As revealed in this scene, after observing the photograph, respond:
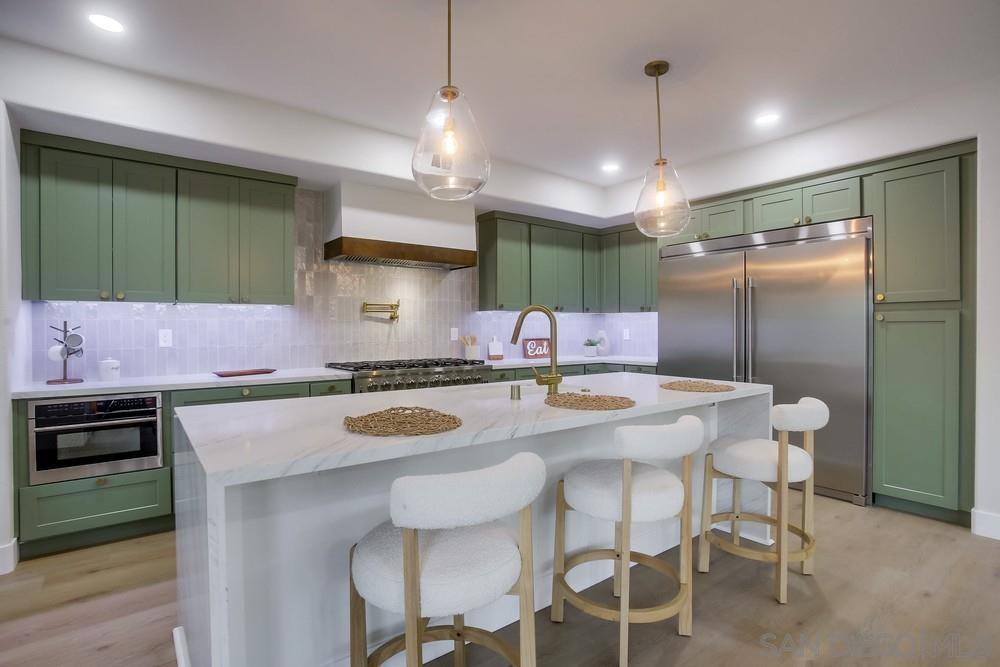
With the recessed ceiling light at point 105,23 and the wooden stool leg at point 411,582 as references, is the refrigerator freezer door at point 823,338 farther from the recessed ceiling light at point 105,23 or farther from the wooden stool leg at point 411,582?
the recessed ceiling light at point 105,23

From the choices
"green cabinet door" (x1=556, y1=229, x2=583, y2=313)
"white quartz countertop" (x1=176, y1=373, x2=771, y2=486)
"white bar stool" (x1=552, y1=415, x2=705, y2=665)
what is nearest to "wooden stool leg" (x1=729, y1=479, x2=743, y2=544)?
"white quartz countertop" (x1=176, y1=373, x2=771, y2=486)

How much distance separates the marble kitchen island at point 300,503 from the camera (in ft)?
3.92

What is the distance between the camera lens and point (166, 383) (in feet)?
10.00

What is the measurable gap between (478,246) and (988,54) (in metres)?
3.65

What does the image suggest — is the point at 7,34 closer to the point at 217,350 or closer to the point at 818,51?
the point at 217,350

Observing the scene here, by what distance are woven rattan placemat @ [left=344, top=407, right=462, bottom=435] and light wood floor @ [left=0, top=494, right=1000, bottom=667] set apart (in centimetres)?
91

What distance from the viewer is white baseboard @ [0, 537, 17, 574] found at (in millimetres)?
2562

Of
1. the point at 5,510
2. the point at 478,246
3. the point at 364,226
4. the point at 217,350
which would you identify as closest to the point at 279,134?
the point at 364,226

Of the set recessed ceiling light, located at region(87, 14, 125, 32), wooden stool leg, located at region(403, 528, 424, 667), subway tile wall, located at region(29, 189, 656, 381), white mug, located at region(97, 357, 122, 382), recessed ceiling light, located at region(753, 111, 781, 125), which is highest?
recessed ceiling light, located at region(753, 111, 781, 125)

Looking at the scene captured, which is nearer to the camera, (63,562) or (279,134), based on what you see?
(63,562)

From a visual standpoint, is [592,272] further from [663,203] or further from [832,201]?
[663,203]

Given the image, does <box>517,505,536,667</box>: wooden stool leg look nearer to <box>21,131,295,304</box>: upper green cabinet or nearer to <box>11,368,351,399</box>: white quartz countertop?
<box>11,368,351,399</box>: white quartz countertop

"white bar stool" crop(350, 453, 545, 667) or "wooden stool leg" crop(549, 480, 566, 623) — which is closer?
"white bar stool" crop(350, 453, 545, 667)

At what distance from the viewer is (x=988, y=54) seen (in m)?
2.68
